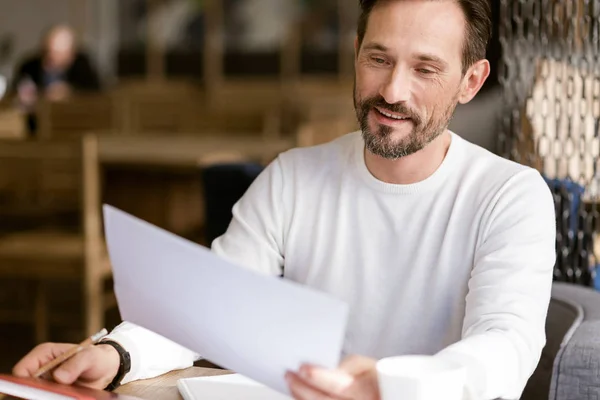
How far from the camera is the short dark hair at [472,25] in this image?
137 centimetres

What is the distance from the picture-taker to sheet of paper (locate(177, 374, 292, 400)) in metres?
1.21

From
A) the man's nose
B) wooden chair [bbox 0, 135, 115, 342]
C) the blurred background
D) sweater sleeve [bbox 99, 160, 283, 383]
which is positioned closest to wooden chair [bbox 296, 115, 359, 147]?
the blurred background

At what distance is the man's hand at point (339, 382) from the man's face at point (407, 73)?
418 mm

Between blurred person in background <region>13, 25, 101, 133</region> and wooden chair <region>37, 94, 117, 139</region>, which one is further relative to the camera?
blurred person in background <region>13, 25, 101, 133</region>

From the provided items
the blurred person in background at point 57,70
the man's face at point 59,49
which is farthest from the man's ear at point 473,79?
the man's face at point 59,49

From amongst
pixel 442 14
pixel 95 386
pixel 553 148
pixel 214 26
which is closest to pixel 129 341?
pixel 95 386

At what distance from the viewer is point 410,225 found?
4.78 feet

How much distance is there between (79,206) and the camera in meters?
3.46

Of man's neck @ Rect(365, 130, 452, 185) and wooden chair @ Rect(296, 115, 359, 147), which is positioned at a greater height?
man's neck @ Rect(365, 130, 452, 185)

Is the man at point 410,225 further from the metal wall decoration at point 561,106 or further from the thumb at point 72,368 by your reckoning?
the metal wall decoration at point 561,106

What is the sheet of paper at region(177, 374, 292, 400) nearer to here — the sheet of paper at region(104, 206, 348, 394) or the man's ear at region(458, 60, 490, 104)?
the sheet of paper at region(104, 206, 348, 394)

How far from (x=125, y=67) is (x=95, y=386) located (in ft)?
28.6

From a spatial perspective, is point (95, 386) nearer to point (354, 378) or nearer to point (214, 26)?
point (354, 378)

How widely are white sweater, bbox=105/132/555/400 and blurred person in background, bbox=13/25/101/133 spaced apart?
17.2 ft
